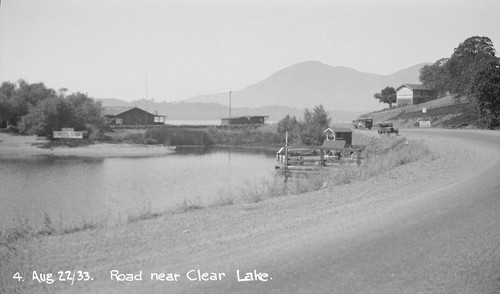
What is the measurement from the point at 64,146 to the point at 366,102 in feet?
109

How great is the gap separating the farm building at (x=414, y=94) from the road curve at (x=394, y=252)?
834cm

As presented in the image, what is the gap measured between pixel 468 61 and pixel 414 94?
1149cm

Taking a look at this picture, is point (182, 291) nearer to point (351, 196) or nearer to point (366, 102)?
point (351, 196)

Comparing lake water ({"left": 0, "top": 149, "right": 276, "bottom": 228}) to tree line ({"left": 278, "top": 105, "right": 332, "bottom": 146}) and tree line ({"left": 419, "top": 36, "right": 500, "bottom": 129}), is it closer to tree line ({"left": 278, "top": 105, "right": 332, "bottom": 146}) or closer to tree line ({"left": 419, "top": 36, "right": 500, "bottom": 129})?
tree line ({"left": 419, "top": 36, "right": 500, "bottom": 129})

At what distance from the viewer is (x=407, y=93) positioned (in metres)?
21.0

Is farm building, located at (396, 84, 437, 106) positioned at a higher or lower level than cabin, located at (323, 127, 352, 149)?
higher

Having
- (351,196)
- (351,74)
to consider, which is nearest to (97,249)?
A: (351,196)

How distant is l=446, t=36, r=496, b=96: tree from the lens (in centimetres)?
861

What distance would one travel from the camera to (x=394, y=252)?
5.71 meters

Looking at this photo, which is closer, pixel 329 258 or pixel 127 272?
pixel 329 258

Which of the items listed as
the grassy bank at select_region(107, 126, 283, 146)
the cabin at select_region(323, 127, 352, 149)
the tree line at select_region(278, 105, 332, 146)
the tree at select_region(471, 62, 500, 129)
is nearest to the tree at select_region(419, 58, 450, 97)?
the tree at select_region(471, 62, 500, 129)

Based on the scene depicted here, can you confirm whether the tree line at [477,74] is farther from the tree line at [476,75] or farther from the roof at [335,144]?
the roof at [335,144]

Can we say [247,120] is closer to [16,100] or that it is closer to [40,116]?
[40,116]

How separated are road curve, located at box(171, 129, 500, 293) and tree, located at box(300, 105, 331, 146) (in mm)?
32941
